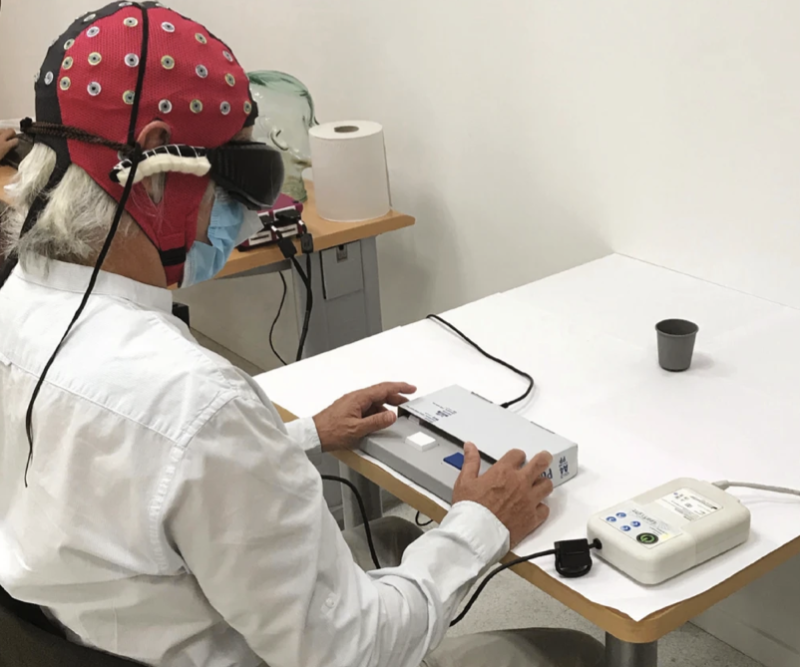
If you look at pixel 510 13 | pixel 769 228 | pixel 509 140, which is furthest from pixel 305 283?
pixel 769 228

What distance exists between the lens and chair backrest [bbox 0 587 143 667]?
872 mm

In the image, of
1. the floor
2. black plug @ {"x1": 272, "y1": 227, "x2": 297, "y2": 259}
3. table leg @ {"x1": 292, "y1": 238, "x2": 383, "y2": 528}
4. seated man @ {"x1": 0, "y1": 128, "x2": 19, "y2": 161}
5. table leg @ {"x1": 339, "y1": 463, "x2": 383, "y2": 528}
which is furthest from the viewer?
seated man @ {"x1": 0, "y1": 128, "x2": 19, "y2": 161}

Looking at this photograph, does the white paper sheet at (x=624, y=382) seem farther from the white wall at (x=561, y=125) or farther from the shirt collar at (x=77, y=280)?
the shirt collar at (x=77, y=280)

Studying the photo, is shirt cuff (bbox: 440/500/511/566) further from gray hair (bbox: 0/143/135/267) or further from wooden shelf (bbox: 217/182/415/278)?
wooden shelf (bbox: 217/182/415/278)

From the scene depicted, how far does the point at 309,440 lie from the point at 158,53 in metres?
0.59

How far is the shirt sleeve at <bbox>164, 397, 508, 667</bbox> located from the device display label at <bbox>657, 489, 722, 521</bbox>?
325 millimetres

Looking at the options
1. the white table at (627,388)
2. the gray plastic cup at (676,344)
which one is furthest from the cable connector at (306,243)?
→ the gray plastic cup at (676,344)

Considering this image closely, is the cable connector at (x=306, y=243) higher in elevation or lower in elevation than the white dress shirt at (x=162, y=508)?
lower

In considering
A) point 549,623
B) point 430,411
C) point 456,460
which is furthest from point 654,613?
point 549,623

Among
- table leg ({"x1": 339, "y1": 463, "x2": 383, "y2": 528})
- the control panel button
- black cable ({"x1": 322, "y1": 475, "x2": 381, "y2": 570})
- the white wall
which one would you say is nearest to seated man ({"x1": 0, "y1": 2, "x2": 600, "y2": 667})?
the control panel button

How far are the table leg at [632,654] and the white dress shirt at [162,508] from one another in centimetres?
24

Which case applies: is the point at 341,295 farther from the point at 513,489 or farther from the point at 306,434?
the point at 513,489

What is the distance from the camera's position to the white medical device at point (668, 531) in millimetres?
1002

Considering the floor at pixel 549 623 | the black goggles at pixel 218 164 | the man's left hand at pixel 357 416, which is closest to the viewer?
the black goggles at pixel 218 164
